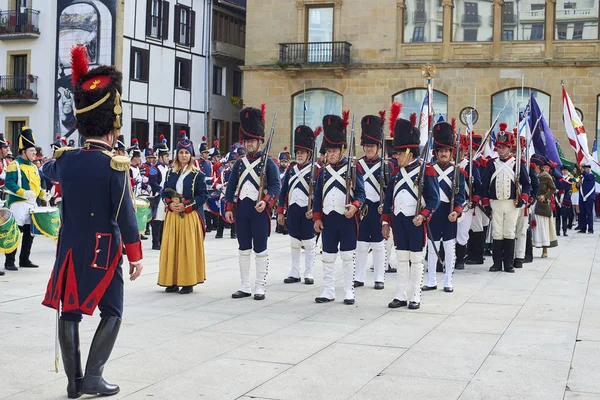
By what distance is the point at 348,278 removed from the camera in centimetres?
1033

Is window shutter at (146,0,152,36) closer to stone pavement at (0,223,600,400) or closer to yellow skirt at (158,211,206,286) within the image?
stone pavement at (0,223,600,400)

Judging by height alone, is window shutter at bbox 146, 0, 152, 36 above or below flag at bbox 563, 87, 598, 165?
above

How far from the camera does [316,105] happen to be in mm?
37938

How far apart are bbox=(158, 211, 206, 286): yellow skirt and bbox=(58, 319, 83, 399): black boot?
4650 millimetres

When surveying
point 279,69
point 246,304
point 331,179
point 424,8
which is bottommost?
point 246,304

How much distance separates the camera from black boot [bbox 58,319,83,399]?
6.04 metres

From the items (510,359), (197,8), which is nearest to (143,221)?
(510,359)

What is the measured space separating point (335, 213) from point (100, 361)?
15.3 ft

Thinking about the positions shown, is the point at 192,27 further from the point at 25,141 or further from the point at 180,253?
the point at 180,253

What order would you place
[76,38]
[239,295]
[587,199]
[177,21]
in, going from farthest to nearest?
1. [177,21]
2. [76,38]
3. [587,199]
4. [239,295]

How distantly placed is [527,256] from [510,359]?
8.19 meters

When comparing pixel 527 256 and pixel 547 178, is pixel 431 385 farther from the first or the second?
pixel 547 178

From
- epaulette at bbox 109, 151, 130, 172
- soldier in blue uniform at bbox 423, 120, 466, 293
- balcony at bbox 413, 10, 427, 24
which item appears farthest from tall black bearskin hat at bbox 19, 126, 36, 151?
balcony at bbox 413, 10, 427, 24

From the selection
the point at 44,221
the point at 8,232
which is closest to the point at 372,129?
the point at 44,221
